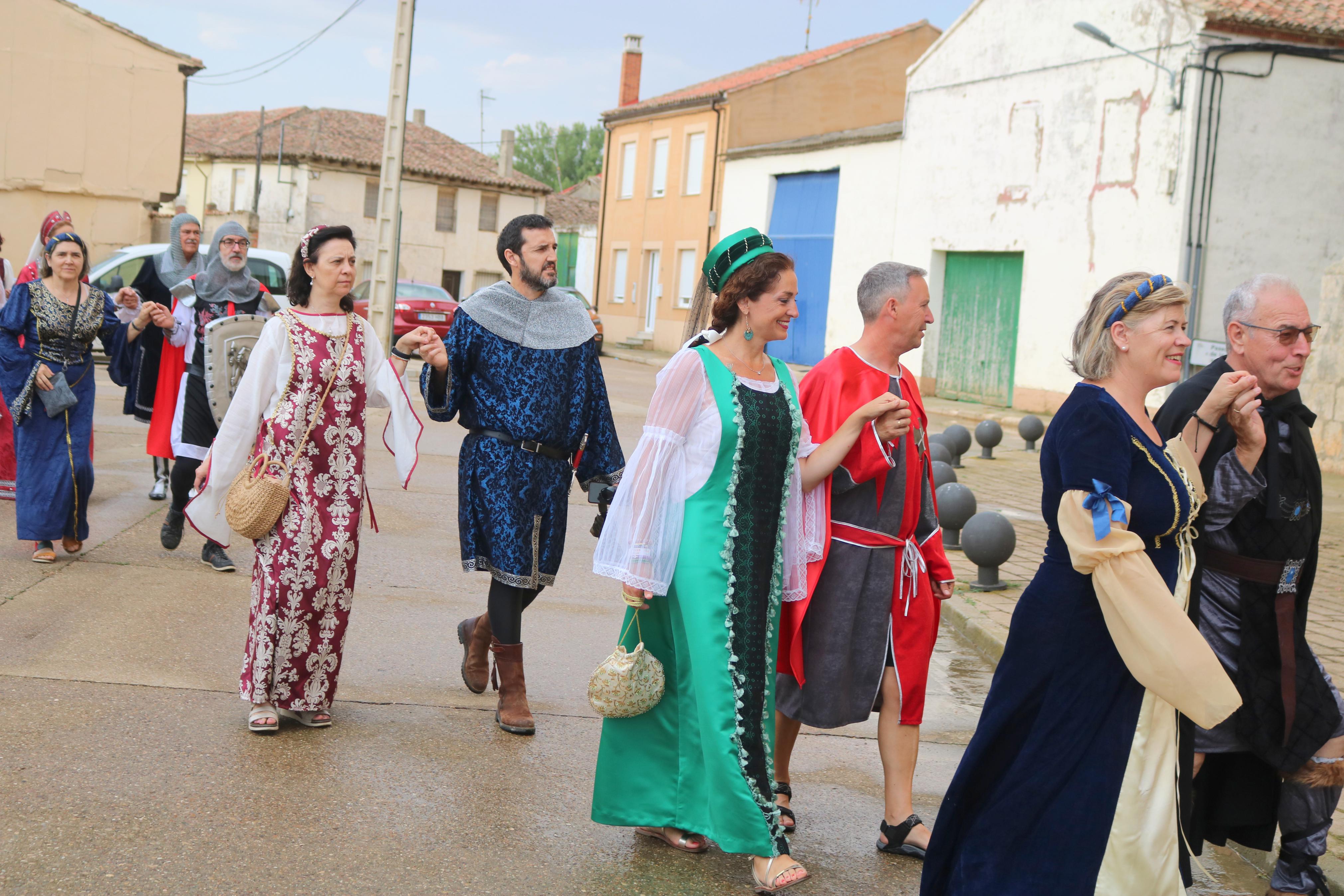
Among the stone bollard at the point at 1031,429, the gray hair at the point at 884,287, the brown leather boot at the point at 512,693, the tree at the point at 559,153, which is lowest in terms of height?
the brown leather boot at the point at 512,693

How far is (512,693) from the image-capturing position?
205 inches

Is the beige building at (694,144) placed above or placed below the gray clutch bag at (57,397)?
above

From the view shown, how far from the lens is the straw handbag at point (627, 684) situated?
3.87 metres

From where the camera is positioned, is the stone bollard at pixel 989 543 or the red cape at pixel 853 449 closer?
the red cape at pixel 853 449

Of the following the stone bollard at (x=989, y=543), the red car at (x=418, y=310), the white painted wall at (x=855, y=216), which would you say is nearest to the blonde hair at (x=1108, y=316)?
the stone bollard at (x=989, y=543)

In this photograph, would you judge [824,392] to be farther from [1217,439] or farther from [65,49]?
[65,49]

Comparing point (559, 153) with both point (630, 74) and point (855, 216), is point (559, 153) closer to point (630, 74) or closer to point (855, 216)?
point (630, 74)

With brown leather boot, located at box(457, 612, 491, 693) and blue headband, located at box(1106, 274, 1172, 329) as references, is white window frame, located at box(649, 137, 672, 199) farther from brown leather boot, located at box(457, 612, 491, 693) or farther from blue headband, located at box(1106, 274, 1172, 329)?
blue headband, located at box(1106, 274, 1172, 329)

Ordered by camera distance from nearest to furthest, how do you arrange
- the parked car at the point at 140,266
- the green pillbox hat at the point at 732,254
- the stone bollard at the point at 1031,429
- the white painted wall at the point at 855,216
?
the green pillbox hat at the point at 732,254 → the stone bollard at the point at 1031,429 → the parked car at the point at 140,266 → the white painted wall at the point at 855,216

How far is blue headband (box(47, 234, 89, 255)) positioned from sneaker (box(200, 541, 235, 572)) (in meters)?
1.86

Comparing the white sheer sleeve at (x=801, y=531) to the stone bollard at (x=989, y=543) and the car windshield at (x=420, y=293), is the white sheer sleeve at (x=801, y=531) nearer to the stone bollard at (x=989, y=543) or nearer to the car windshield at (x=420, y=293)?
the stone bollard at (x=989, y=543)

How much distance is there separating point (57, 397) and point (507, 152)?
59.6 meters

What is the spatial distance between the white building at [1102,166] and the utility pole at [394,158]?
35.4ft

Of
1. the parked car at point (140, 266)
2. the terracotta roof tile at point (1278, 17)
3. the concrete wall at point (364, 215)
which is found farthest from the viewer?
the concrete wall at point (364, 215)
